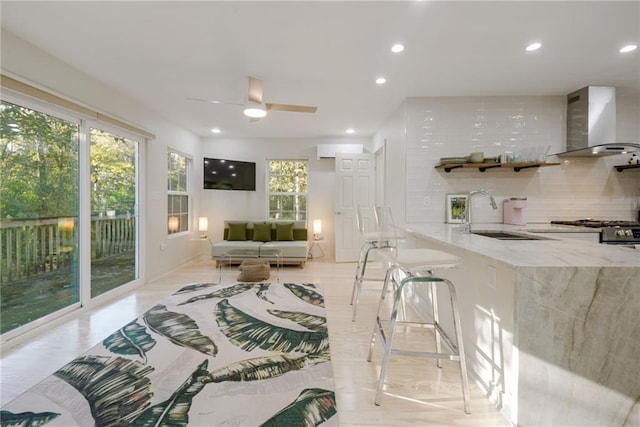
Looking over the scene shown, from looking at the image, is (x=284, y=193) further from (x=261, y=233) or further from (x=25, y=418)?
(x=25, y=418)

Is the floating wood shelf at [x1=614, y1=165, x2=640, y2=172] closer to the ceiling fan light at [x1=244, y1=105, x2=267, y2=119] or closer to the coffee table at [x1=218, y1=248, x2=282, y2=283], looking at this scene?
the ceiling fan light at [x1=244, y1=105, x2=267, y2=119]

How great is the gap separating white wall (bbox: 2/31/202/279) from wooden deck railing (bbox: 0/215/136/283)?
707mm

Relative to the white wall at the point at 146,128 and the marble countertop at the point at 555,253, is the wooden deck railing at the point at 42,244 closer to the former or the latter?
the white wall at the point at 146,128

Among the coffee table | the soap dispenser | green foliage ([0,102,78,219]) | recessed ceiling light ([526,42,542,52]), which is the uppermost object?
recessed ceiling light ([526,42,542,52])

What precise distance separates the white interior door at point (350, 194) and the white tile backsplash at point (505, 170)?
6.10 ft

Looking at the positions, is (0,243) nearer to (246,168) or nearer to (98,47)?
(98,47)

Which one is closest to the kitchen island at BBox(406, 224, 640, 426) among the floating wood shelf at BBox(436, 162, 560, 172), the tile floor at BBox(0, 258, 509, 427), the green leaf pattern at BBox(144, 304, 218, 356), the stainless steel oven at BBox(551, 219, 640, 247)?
the tile floor at BBox(0, 258, 509, 427)

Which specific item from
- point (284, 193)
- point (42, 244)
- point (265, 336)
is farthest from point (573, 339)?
point (284, 193)

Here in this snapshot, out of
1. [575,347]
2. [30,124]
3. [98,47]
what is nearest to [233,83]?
[98,47]

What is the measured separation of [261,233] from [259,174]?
132 cm

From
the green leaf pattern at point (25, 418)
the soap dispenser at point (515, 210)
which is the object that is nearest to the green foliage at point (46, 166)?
the green leaf pattern at point (25, 418)

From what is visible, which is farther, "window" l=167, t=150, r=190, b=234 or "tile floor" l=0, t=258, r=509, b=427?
"window" l=167, t=150, r=190, b=234

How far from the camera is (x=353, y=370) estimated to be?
1989 millimetres

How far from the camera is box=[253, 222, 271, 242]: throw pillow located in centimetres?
537
